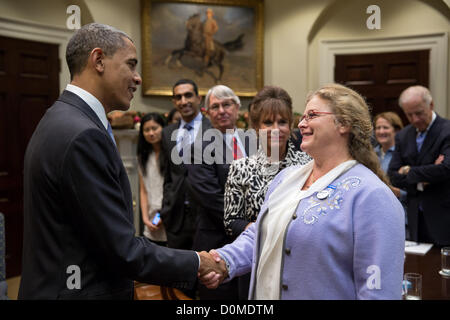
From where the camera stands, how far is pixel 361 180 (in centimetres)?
158

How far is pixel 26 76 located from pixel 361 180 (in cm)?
515

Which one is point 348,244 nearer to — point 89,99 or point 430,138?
point 89,99

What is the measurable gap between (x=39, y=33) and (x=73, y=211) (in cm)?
493

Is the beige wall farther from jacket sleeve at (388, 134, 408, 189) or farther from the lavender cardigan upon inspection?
the lavender cardigan

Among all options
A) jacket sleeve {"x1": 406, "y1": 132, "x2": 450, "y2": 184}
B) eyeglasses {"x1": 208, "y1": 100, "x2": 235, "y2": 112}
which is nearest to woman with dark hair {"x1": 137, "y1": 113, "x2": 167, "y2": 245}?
eyeglasses {"x1": 208, "y1": 100, "x2": 235, "y2": 112}

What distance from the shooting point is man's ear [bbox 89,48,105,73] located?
1.67m

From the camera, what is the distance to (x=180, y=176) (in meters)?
3.80

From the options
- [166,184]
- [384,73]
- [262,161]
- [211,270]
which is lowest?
[211,270]

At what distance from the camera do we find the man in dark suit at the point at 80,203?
1.49 meters

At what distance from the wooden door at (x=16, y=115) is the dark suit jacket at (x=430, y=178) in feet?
14.2

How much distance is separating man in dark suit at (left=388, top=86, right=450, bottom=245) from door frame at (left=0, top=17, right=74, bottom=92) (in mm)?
4334

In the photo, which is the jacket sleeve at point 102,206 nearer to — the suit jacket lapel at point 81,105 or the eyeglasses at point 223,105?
the suit jacket lapel at point 81,105

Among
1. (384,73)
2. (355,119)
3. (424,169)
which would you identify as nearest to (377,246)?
(355,119)

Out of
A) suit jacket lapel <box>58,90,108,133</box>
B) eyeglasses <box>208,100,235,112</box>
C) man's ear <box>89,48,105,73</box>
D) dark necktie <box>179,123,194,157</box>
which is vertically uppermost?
man's ear <box>89,48,105,73</box>
